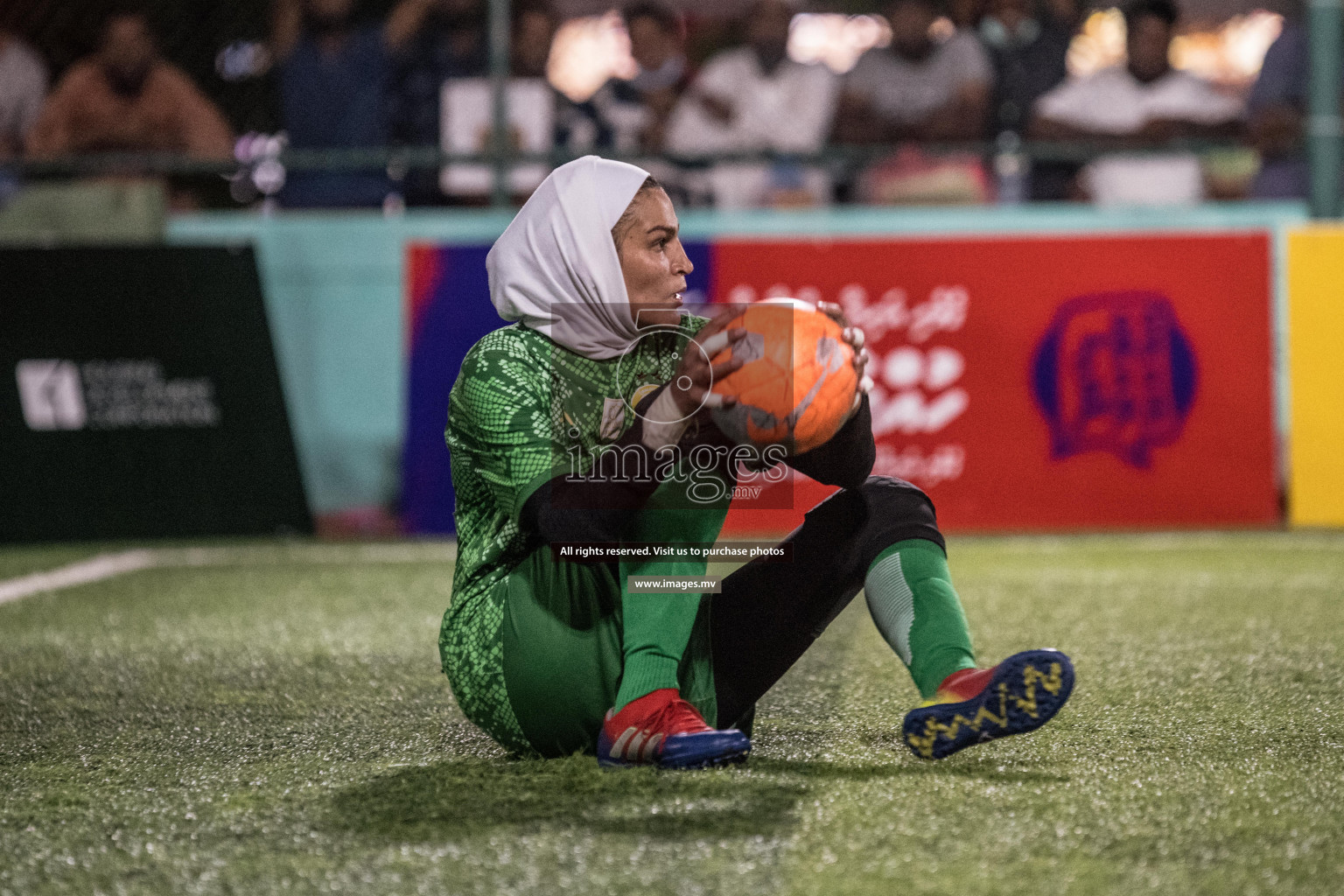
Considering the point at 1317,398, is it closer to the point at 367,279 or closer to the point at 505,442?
the point at 367,279

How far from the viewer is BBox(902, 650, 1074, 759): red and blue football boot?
220 cm

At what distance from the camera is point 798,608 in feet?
8.18

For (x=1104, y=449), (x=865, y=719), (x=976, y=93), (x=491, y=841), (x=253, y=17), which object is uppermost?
(x=253, y=17)

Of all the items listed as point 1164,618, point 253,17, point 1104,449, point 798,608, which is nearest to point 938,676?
point 798,608

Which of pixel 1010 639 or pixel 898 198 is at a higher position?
pixel 898 198

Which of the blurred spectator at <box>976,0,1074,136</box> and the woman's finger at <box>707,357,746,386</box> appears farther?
the blurred spectator at <box>976,0,1074,136</box>

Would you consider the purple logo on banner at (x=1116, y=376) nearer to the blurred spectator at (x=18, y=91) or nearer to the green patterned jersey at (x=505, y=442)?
the green patterned jersey at (x=505, y=442)

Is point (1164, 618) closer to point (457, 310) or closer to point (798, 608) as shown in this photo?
point (798, 608)

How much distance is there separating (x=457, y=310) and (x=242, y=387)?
99cm

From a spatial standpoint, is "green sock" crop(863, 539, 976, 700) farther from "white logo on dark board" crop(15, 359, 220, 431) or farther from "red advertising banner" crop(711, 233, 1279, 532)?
"white logo on dark board" crop(15, 359, 220, 431)

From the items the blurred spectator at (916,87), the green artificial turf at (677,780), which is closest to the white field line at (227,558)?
the green artificial turf at (677,780)

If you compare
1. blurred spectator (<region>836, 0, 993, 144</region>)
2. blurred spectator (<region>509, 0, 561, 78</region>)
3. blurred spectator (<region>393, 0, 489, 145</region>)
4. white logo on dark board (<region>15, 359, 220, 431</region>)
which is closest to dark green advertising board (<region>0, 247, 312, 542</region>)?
white logo on dark board (<region>15, 359, 220, 431</region>)

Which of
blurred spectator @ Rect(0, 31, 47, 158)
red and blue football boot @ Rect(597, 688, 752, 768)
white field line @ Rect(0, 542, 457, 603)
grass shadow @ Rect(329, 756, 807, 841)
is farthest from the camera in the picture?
blurred spectator @ Rect(0, 31, 47, 158)

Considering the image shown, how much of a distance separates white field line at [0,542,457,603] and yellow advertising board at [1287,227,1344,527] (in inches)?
142
